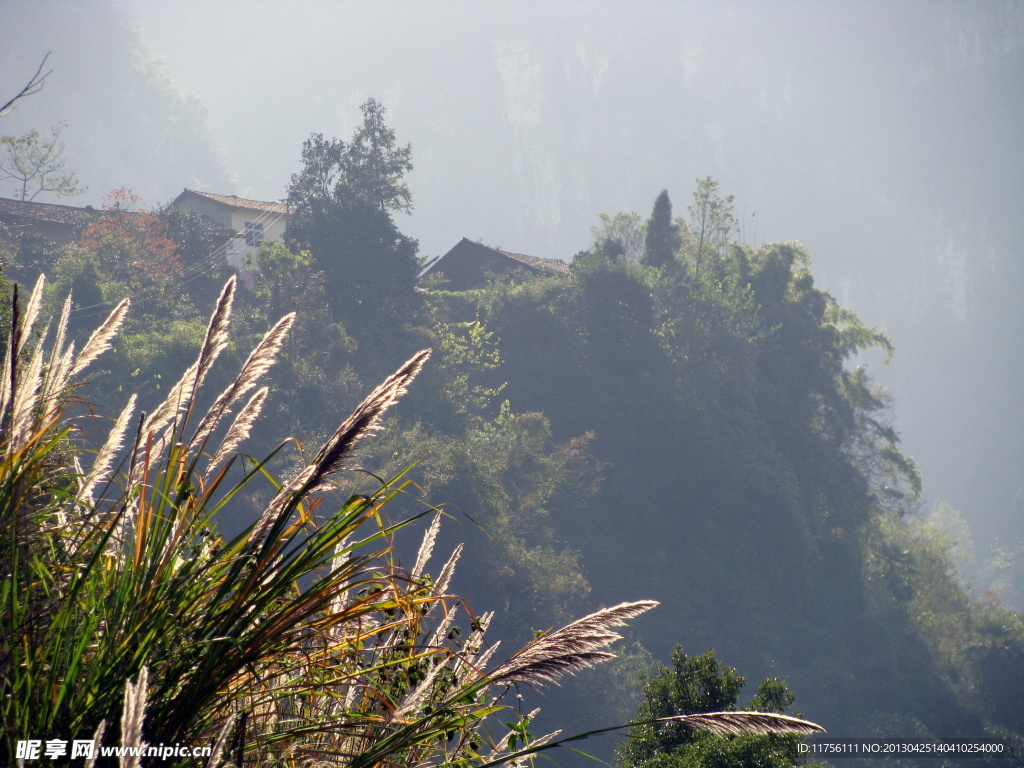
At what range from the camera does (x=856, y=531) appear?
3084cm

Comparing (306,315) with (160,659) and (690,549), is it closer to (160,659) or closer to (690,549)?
(690,549)

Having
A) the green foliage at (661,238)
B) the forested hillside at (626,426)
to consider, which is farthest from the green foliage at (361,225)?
the green foliage at (661,238)

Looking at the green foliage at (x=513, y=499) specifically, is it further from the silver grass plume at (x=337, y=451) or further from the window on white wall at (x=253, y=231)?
the window on white wall at (x=253, y=231)

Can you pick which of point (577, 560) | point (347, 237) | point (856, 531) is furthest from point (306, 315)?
point (856, 531)

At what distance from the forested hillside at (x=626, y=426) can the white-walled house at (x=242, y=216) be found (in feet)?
10.7

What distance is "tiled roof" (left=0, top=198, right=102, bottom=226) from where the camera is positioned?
30.8m

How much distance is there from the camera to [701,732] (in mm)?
6141

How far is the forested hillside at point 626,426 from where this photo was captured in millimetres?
23000

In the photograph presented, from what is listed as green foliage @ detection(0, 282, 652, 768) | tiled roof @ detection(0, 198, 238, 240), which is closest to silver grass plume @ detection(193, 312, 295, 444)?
green foliage @ detection(0, 282, 652, 768)

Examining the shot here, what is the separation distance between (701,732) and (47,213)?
36.7 metres

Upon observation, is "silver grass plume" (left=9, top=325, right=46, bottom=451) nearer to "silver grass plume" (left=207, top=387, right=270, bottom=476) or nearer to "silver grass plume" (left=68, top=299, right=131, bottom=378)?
"silver grass plume" (left=68, top=299, right=131, bottom=378)

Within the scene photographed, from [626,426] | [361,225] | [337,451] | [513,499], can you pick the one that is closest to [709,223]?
[626,426]

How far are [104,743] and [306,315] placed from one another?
89.7ft

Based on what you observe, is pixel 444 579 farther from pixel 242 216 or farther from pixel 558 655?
pixel 242 216
